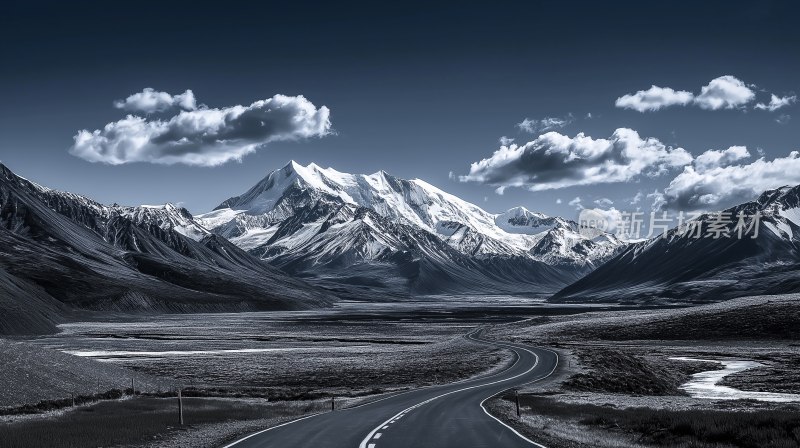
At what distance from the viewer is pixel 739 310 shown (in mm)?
147625

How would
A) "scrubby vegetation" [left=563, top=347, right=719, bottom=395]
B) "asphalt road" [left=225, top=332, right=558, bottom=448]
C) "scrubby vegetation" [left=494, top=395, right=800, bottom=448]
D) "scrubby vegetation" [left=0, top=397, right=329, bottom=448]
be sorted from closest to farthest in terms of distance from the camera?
"scrubby vegetation" [left=494, top=395, right=800, bottom=448] < "asphalt road" [left=225, top=332, right=558, bottom=448] < "scrubby vegetation" [left=0, top=397, right=329, bottom=448] < "scrubby vegetation" [left=563, top=347, right=719, bottom=395]

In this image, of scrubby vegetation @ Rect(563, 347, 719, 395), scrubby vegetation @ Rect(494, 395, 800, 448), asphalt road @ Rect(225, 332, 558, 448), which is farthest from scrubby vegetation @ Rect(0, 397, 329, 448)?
scrubby vegetation @ Rect(563, 347, 719, 395)

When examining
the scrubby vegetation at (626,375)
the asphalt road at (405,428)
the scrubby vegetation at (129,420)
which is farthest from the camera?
the scrubby vegetation at (626,375)

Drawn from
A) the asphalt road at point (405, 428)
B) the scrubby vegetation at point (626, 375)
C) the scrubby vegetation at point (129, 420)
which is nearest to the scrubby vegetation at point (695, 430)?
the asphalt road at point (405, 428)

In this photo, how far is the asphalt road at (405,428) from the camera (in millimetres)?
Answer: 26672

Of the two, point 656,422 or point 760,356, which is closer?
point 656,422

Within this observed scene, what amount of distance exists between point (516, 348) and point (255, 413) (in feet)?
242

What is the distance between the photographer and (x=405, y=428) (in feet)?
104

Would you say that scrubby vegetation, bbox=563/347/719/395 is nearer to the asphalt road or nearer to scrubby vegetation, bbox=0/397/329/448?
the asphalt road

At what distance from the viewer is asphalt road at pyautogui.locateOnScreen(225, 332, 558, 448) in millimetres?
26672

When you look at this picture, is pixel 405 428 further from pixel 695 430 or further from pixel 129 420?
pixel 129 420

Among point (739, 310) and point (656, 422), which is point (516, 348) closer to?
point (739, 310)

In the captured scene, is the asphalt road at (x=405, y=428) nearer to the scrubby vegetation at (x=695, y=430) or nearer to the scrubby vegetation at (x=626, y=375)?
the scrubby vegetation at (x=695, y=430)

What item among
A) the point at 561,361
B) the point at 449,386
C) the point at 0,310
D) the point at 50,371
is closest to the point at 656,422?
the point at 449,386
